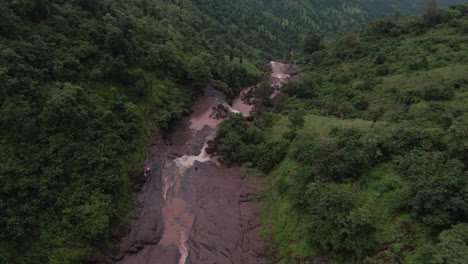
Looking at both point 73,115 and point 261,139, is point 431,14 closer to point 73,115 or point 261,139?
point 261,139

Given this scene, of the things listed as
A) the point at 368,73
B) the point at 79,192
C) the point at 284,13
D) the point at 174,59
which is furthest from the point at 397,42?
the point at 284,13

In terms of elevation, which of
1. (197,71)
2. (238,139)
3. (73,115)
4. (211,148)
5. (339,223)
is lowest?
(211,148)

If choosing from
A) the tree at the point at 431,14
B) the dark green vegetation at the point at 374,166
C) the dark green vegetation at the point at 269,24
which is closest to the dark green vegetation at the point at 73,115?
the dark green vegetation at the point at 374,166

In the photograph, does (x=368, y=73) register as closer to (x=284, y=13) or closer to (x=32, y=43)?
(x=32, y=43)

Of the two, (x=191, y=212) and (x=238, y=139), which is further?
(x=238, y=139)

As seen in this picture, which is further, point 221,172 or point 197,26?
point 197,26

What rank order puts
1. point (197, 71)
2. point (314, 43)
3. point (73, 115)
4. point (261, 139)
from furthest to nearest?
point (314, 43)
point (197, 71)
point (261, 139)
point (73, 115)

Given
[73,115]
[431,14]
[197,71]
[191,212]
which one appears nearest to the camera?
[73,115]

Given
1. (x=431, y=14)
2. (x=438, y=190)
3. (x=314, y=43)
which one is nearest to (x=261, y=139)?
(x=438, y=190)
